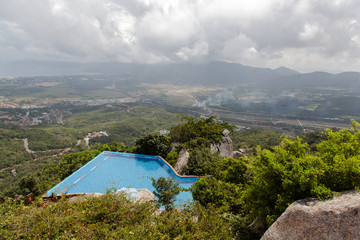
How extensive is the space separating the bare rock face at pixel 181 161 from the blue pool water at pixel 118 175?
1.78 feet

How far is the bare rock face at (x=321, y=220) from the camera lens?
3445 mm

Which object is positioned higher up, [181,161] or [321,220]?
[321,220]

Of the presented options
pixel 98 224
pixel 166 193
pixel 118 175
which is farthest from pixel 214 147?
pixel 98 224

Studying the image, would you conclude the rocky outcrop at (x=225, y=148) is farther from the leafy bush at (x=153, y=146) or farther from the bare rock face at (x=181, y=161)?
the leafy bush at (x=153, y=146)

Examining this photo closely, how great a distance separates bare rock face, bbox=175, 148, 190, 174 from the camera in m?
13.3

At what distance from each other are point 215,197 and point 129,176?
7.23 metres

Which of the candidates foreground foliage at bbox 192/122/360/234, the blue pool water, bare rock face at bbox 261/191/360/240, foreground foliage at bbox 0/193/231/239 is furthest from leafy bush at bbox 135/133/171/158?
bare rock face at bbox 261/191/360/240

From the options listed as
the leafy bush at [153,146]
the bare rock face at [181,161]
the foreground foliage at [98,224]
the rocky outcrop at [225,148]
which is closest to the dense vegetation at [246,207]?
the foreground foliage at [98,224]

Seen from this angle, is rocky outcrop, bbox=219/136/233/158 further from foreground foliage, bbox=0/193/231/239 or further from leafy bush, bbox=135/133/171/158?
foreground foliage, bbox=0/193/231/239

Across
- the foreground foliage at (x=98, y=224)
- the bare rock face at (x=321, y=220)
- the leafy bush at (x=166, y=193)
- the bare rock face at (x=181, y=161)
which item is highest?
the bare rock face at (x=321, y=220)

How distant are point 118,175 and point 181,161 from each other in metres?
4.62

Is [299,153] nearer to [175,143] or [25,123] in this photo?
[175,143]

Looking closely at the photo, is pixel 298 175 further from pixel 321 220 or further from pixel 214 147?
pixel 214 147

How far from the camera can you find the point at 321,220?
11.9 feet
